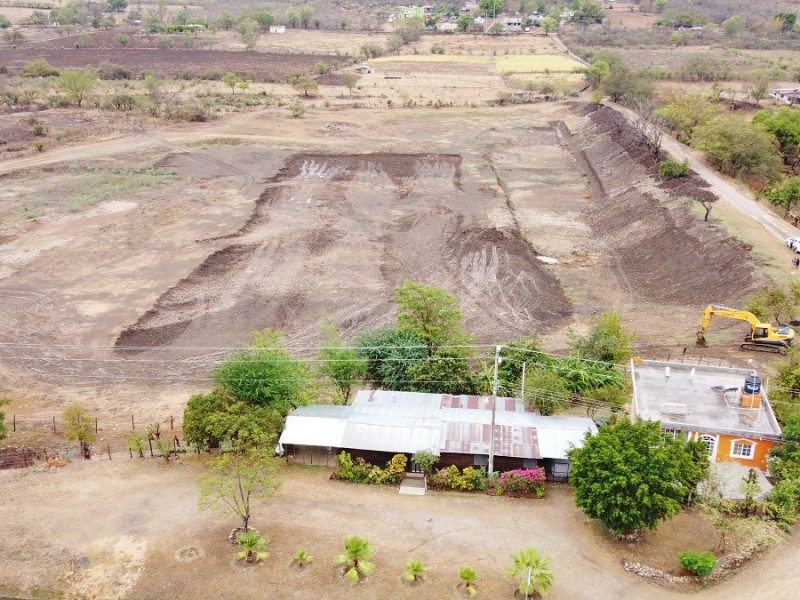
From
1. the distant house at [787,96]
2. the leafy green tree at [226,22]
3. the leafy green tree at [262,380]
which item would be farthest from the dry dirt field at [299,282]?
the leafy green tree at [226,22]

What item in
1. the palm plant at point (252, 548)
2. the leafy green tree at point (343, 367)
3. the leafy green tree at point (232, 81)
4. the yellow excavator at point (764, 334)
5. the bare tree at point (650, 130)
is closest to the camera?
the palm plant at point (252, 548)

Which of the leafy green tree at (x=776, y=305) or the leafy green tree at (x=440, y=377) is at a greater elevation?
the leafy green tree at (x=776, y=305)

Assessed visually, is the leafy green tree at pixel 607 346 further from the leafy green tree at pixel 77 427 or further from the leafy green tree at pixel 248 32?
the leafy green tree at pixel 248 32

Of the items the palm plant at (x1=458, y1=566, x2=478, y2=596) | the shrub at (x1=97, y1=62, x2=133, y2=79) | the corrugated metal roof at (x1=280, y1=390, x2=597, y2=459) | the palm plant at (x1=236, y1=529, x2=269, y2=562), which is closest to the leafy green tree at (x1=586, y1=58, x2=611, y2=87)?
the shrub at (x1=97, y1=62, x2=133, y2=79)

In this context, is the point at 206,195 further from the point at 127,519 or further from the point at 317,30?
the point at 317,30

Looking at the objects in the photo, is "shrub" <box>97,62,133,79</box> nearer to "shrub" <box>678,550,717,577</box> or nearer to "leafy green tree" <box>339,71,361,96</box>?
"leafy green tree" <box>339,71,361,96</box>

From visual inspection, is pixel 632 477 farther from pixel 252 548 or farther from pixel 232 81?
pixel 232 81
